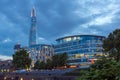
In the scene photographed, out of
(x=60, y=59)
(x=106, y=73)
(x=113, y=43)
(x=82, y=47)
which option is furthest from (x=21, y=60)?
(x=106, y=73)

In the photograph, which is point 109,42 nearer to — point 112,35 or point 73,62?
point 112,35

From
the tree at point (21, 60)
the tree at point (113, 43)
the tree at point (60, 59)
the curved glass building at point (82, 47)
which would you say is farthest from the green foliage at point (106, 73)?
the curved glass building at point (82, 47)

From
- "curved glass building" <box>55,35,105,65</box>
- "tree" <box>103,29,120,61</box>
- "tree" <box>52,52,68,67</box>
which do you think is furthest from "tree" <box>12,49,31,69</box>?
"tree" <box>103,29,120,61</box>

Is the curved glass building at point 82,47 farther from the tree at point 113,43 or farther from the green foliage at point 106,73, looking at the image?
the green foliage at point 106,73

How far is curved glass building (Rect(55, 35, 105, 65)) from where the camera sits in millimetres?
165250

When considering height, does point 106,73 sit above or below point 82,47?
below

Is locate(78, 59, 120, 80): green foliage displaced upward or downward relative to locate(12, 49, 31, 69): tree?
downward

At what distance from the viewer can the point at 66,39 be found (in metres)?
183

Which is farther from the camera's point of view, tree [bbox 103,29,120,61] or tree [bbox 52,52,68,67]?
tree [bbox 52,52,68,67]

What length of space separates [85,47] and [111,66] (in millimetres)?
159794

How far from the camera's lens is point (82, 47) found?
169 meters

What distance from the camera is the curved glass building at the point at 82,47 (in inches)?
6506

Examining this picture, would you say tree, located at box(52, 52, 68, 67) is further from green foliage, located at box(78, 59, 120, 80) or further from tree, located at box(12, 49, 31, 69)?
green foliage, located at box(78, 59, 120, 80)

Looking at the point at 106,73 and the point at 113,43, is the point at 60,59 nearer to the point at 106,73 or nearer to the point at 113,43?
the point at 113,43
